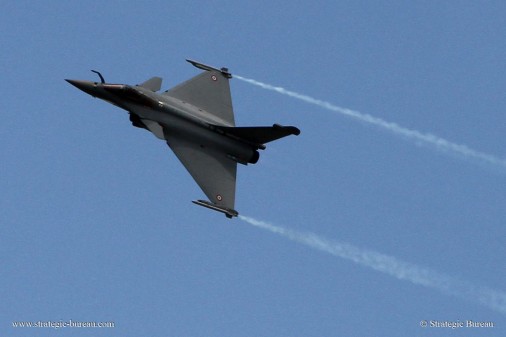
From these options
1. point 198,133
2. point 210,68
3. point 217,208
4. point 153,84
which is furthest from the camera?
point 210,68

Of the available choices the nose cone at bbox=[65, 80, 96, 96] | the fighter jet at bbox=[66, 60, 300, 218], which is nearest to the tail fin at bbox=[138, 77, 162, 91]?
the fighter jet at bbox=[66, 60, 300, 218]

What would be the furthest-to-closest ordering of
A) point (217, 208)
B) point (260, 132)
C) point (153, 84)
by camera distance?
1. point (153, 84)
2. point (260, 132)
3. point (217, 208)

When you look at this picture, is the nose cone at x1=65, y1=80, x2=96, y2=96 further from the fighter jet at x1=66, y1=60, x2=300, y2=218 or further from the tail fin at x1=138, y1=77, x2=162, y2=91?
the tail fin at x1=138, y1=77, x2=162, y2=91

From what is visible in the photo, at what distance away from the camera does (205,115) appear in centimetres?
5538

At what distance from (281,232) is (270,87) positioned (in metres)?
8.01

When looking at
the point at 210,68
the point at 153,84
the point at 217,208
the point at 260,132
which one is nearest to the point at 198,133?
the point at 260,132

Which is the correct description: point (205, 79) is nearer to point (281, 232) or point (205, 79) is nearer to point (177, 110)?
point (177, 110)

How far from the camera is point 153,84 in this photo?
55.8 metres

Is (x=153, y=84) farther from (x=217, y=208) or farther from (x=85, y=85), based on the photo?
(x=217, y=208)

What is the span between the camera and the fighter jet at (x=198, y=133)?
178ft

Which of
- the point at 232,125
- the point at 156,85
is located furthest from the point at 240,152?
the point at 156,85

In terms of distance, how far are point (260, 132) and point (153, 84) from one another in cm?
598

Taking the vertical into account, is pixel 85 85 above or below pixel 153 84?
below

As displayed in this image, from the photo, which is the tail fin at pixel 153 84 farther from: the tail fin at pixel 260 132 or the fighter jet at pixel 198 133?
the tail fin at pixel 260 132
